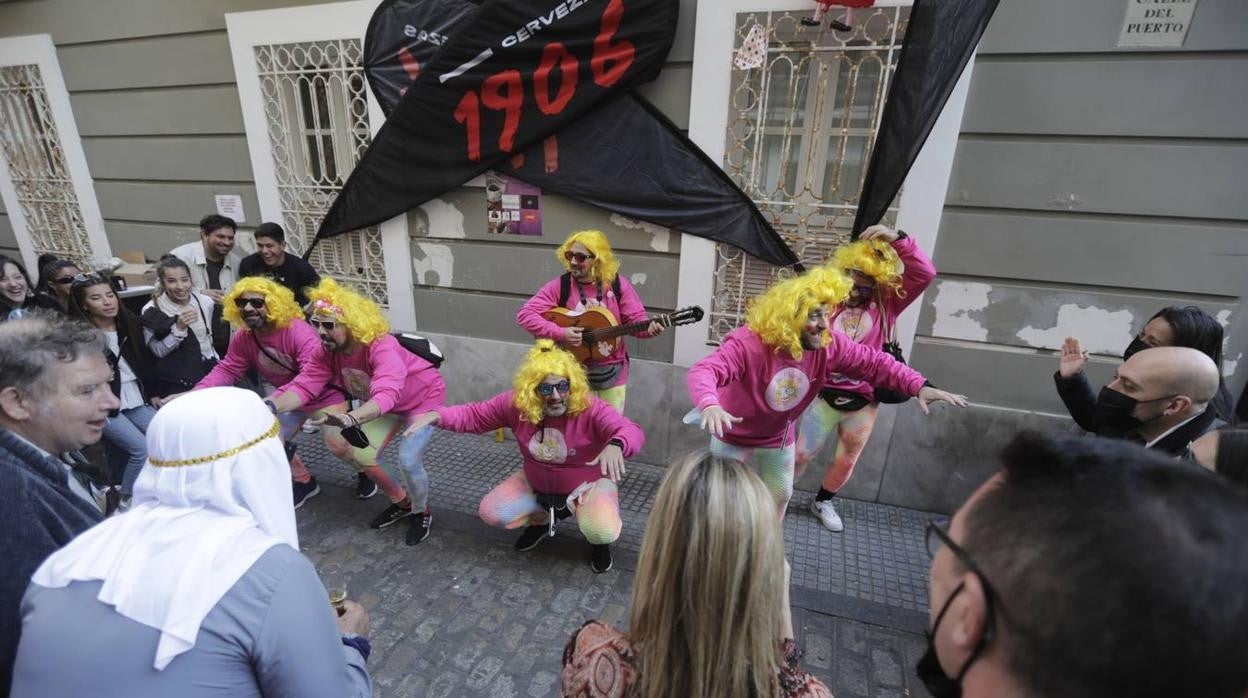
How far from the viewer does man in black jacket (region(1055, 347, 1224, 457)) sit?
2.17 meters

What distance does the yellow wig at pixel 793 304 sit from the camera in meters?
2.96

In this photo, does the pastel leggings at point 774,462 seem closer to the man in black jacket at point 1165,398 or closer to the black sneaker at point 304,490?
the man in black jacket at point 1165,398

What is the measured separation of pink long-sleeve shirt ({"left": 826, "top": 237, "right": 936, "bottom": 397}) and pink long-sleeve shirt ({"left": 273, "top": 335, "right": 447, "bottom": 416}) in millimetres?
2904

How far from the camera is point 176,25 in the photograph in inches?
212

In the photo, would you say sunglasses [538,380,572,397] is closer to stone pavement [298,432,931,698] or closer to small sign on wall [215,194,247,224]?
stone pavement [298,432,931,698]

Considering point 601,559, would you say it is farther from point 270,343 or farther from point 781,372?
point 270,343

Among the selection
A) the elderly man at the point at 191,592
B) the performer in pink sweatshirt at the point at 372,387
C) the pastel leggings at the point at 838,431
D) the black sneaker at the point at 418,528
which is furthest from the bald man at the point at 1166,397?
the black sneaker at the point at 418,528

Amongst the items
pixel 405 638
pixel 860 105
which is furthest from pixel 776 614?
pixel 860 105

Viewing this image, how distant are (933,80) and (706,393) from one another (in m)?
2.53

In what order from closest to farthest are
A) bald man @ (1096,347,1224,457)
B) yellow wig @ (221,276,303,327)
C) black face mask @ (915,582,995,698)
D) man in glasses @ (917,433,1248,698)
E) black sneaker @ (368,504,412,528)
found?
man in glasses @ (917,433,1248,698) → black face mask @ (915,582,995,698) → bald man @ (1096,347,1224,457) → yellow wig @ (221,276,303,327) → black sneaker @ (368,504,412,528)

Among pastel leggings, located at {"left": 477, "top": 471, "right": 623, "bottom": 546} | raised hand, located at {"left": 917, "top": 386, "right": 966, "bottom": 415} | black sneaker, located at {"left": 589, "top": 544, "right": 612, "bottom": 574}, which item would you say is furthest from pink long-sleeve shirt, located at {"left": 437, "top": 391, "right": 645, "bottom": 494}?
raised hand, located at {"left": 917, "top": 386, "right": 966, "bottom": 415}

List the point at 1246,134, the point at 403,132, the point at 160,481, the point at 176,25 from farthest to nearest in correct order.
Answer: the point at 176,25 → the point at 403,132 → the point at 1246,134 → the point at 160,481

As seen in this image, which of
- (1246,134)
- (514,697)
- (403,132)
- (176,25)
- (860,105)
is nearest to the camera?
(514,697)

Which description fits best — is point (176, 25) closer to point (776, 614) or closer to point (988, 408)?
point (776, 614)
